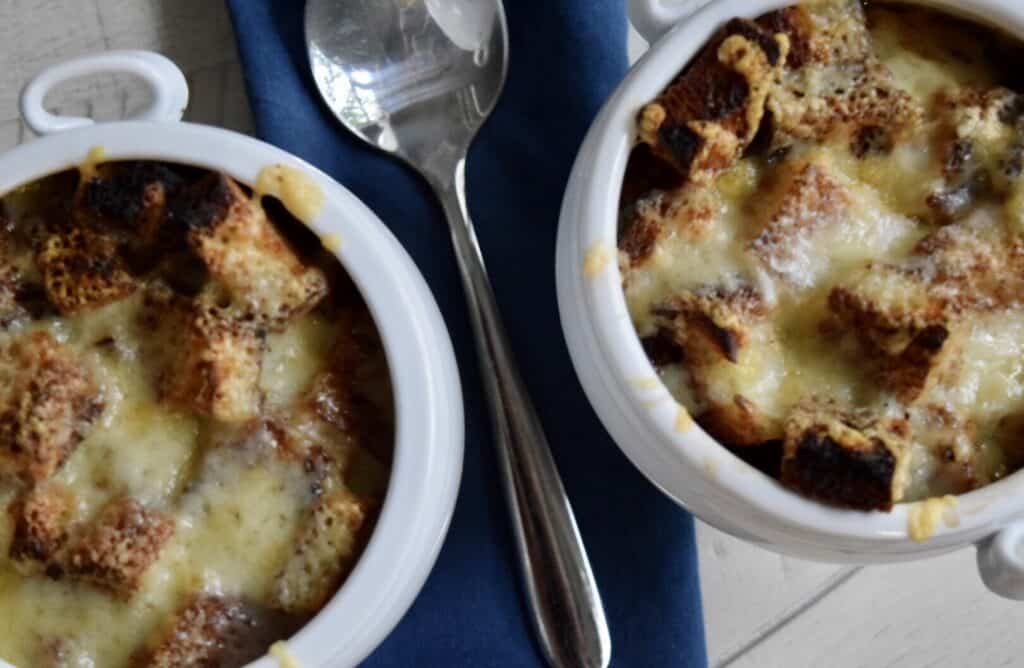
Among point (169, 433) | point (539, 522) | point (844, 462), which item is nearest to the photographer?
point (844, 462)

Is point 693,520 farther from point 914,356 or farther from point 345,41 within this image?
point 345,41

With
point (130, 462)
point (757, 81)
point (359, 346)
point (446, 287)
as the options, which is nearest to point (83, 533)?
point (130, 462)

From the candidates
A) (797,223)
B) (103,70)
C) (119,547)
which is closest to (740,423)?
(797,223)

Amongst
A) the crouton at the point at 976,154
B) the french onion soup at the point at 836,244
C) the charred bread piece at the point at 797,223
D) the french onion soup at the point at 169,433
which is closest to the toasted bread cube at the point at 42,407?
the french onion soup at the point at 169,433

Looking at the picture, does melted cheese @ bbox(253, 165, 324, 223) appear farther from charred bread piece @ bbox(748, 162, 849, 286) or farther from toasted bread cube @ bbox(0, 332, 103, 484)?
charred bread piece @ bbox(748, 162, 849, 286)

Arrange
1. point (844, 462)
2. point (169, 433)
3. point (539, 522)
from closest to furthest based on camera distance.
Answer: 1. point (844, 462)
2. point (169, 433)
3. point (539, 522)

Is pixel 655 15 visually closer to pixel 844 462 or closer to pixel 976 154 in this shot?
pixel 976 154

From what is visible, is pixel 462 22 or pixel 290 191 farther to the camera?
pixel 462 22
